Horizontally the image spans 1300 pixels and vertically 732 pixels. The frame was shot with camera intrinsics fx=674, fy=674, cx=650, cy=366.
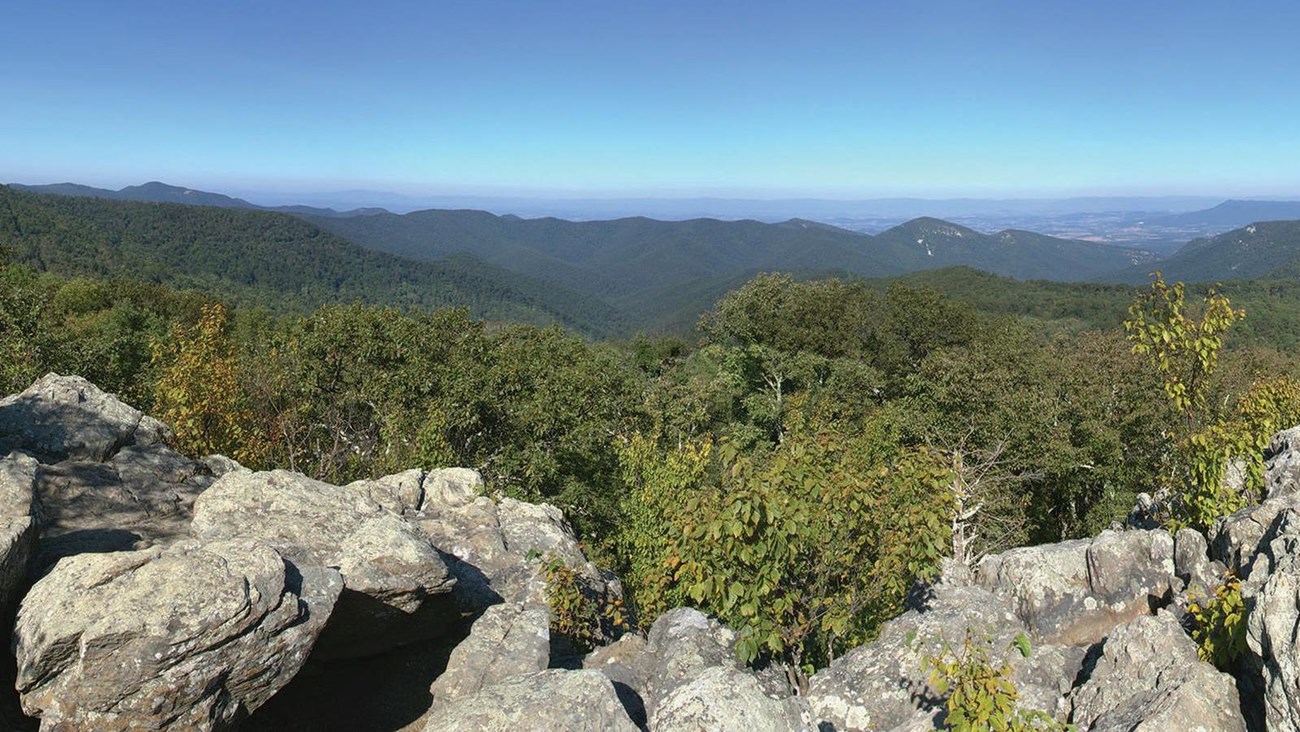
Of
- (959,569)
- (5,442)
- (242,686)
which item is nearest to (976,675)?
(959,569)

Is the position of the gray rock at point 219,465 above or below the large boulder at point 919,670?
above

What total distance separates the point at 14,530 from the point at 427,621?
5.27m

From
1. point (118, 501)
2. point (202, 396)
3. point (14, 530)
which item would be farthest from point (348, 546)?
point (202, 396)

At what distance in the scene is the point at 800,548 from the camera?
9.34 m

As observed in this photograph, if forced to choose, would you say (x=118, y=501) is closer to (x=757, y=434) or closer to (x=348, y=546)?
(x=348, y=546)

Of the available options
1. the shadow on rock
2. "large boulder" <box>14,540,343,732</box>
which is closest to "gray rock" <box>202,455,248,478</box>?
the shadow on rock

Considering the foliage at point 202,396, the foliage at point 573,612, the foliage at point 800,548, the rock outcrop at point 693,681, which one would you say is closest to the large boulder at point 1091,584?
the foliage at point 800,548

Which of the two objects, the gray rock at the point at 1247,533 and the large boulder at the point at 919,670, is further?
the gray rock at the point at 1247,533

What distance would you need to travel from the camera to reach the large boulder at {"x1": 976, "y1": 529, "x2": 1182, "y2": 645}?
10.6 metres

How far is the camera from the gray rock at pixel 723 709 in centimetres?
680

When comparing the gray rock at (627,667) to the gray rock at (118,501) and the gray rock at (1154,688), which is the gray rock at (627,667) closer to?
the gray rock at (1154,688)

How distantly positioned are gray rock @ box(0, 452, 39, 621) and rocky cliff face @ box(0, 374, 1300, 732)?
0.10 feet

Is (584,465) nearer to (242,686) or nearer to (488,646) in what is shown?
(488,646)

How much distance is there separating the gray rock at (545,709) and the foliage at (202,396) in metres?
14.7
